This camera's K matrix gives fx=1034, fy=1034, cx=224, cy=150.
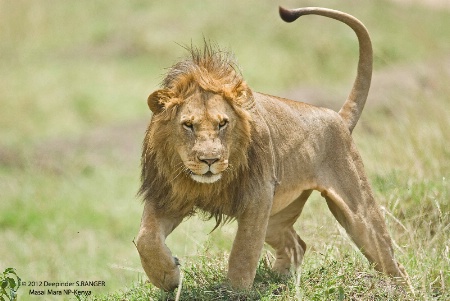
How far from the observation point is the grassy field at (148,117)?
5.58 metres

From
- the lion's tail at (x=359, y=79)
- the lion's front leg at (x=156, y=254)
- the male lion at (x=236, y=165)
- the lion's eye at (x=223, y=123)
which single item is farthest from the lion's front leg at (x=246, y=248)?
the lion's tail at (x=359, y=79)

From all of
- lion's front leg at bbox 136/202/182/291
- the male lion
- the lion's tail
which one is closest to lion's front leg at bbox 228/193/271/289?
the male lion

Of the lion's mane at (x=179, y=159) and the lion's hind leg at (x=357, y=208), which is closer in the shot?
the lion's mane at (x=179, y=159)

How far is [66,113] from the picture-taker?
47.3ft

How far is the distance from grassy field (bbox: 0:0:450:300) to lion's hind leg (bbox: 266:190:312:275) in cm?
11

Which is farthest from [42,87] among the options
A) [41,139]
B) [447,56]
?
[447,56]

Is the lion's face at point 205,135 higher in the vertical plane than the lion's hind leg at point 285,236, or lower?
higher

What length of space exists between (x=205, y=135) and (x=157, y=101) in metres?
0.36

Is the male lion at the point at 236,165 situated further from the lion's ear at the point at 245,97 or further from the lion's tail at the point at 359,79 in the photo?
the lion's tail at the point at 359,79

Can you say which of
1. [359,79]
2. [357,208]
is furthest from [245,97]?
[359,79]

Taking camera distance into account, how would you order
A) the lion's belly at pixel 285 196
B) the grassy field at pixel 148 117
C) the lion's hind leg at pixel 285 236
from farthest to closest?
the lion's hind leg at pixel 285 236 < the grassy field at pixel 148 117 < the lion's belly at pixel 285 196

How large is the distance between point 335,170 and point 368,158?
248 centimetres

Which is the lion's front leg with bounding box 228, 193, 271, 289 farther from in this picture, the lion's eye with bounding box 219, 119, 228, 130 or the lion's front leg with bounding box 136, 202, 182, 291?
A: the lion's eye with bounding box 219, 119, 228, 130

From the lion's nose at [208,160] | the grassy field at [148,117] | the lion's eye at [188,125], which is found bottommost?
the grassy field at [148,117]
